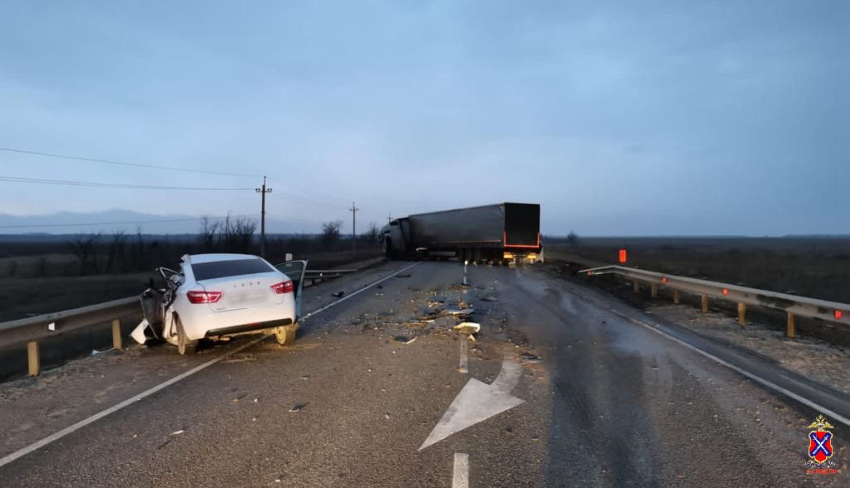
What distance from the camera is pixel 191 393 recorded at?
262 inches

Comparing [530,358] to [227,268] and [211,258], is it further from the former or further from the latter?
[211,258]

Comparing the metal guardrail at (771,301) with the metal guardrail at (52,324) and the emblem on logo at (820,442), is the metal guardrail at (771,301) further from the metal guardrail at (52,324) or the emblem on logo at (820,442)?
the metal guardrail at (52,324)

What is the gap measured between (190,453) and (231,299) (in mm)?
3927

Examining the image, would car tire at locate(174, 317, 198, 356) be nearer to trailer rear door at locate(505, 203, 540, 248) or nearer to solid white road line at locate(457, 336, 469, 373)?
solid white road line at locate(457, 336, 469, 373)

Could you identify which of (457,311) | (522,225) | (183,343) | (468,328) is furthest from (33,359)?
(522,225)

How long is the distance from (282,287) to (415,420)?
4183 millimetres

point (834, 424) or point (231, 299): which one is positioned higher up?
point (231, 299)

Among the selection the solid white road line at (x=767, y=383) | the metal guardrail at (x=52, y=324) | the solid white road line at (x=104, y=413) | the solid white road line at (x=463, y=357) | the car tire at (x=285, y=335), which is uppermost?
the metal guardrail at (x=52, y=324)

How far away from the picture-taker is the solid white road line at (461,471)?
13.3 feet

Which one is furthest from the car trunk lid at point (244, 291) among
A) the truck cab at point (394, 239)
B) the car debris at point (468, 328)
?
the truck cab at point (394, 239)

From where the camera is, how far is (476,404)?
6070 millimetres

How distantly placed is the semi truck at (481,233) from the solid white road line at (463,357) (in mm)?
24538

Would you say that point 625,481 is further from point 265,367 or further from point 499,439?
point 265,367

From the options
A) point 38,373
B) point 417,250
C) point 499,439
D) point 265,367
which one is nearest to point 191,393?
point 265,367
